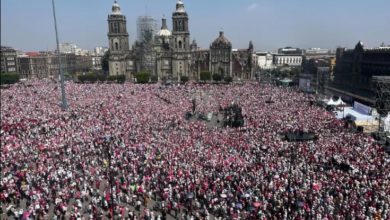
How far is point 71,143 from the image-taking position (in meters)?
26.4

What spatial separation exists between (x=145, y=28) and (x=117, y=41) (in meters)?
10.6

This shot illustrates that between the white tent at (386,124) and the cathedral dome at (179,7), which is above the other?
the cathedral dome at (179,7)

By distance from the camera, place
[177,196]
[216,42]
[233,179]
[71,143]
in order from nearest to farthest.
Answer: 1. [177,196]
2. [233,179]
3. [71,143]
4. [216,42]

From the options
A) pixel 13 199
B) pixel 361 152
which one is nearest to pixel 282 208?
pixel 361 152

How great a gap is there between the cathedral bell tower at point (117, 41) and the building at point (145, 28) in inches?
211

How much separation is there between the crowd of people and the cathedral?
52.5 metres

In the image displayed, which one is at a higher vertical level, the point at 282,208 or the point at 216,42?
the point at 216,42

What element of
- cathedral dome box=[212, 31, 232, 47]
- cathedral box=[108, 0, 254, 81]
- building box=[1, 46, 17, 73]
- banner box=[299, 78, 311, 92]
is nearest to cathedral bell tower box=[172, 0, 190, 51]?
cathedral box=[108, 0, 254, 81]

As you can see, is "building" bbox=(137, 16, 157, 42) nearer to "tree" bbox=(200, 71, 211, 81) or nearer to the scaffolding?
"tree" bbox=(200, 71, 211, 81)

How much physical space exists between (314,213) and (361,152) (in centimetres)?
939

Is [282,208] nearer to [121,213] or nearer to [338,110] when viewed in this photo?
[121,213]

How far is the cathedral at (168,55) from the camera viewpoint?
3349 inches

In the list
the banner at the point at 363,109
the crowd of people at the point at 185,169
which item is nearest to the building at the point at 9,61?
the crowd of people at the point at 185,169

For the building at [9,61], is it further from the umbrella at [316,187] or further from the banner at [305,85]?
the umbrella at [316,187]
